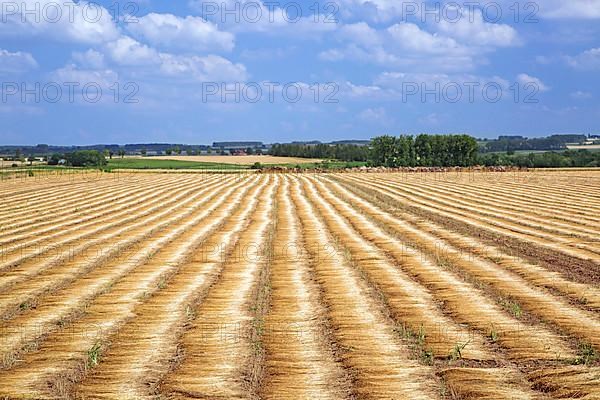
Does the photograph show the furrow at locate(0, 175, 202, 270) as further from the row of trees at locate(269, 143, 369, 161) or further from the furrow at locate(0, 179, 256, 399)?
the row of trees at locate(269, 143, 369, 161)

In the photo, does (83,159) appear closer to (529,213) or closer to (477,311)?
(529,213)

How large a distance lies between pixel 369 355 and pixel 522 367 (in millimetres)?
1597

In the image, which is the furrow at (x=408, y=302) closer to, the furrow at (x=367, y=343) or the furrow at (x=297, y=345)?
the furrow at (x=367, y=343)

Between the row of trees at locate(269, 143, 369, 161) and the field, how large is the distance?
336 feet

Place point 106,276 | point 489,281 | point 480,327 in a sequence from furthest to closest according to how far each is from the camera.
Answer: point 106,276 → point 489,281 → point 480,327

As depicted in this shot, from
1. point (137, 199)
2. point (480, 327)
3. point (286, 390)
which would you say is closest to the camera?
point (286, 390)

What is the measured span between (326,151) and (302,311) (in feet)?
400

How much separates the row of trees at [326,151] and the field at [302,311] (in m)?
102

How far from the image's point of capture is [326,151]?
132000mm

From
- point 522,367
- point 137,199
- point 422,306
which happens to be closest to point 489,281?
point 422,306

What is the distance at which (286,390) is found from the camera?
7.17m

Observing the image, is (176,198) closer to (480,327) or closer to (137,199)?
(137,199)

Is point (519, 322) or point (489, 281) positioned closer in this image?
point (519, 322)

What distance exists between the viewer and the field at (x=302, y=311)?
7449 mm
